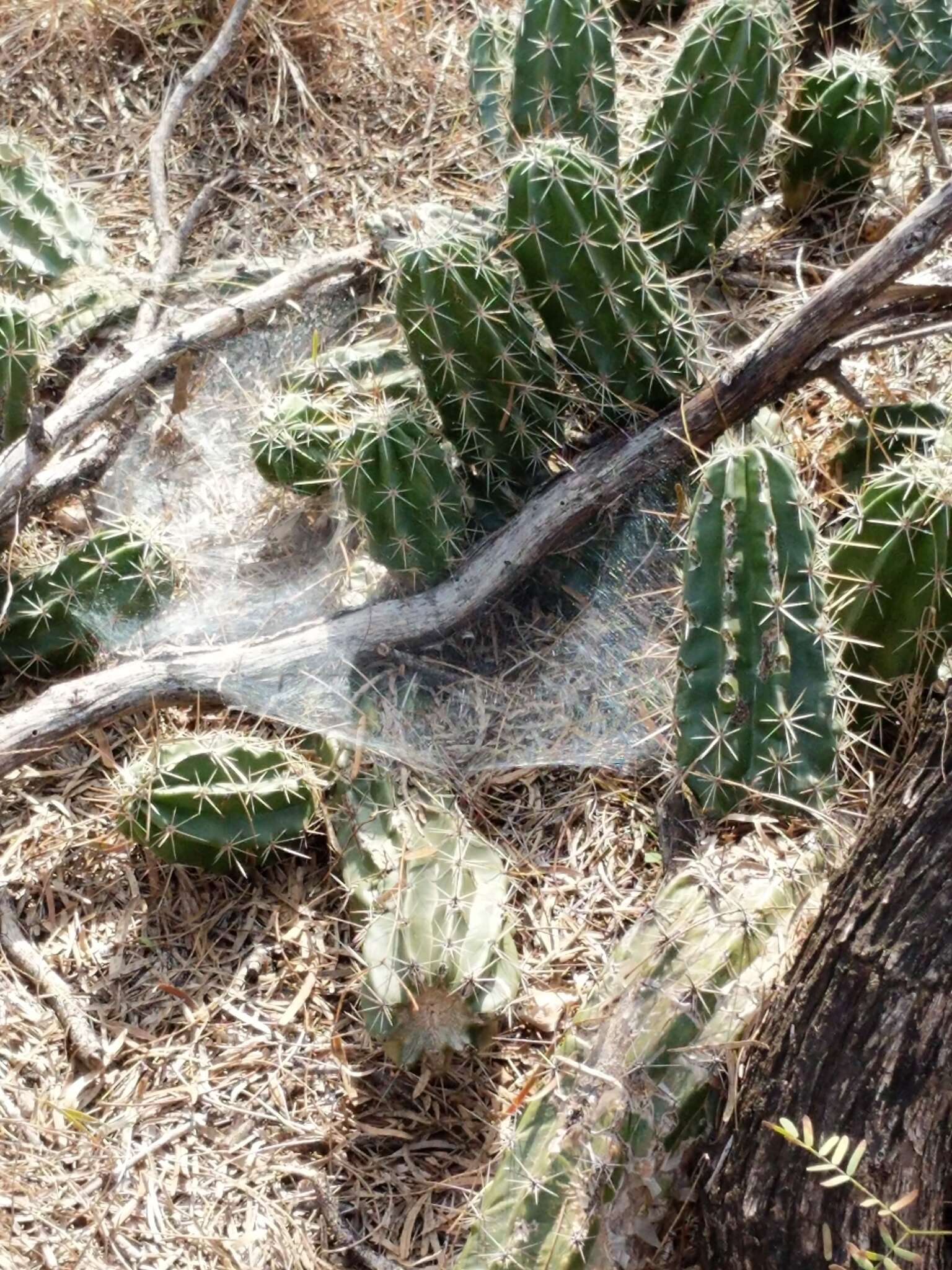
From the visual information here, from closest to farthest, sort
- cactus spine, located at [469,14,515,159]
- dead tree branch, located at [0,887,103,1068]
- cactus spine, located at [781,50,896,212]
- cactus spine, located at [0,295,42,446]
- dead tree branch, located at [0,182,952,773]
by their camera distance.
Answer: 1. dead tree branch, located at [0,887,103,1068]
2. dead tree branch, located at [0,182,952,773]
3. cactus spine, located at [0,295,42,446]
4. cactus spine, located at [781,50,896,212]
5. cactus spine, located at [469,14,515,159]

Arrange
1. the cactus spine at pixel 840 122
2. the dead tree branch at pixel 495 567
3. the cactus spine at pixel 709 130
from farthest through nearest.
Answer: the cactus spine at pixel 840 122 → the cactus spine at pixel 709 130 → the dead tree branch at pixel 495 567

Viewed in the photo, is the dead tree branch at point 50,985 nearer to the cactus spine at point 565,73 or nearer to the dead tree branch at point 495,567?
the dead tree branch at point 495,567

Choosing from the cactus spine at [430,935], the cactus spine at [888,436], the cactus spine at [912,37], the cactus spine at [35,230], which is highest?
the cactus spine at [912,37]

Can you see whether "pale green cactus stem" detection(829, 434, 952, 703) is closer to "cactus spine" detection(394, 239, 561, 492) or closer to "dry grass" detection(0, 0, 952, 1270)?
"dry grass" detection(0, 0, 952, 1270)

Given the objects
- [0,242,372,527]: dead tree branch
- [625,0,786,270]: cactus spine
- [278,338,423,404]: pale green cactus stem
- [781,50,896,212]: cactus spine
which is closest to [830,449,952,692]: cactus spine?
[625,0,786,270]: cactus spine

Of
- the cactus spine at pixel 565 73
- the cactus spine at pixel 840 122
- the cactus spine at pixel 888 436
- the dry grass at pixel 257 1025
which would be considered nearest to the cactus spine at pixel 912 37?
the cactus spine at pixel 840 122

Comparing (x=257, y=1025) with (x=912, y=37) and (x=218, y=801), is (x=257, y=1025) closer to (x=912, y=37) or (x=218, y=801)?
(x=218, y=801)
